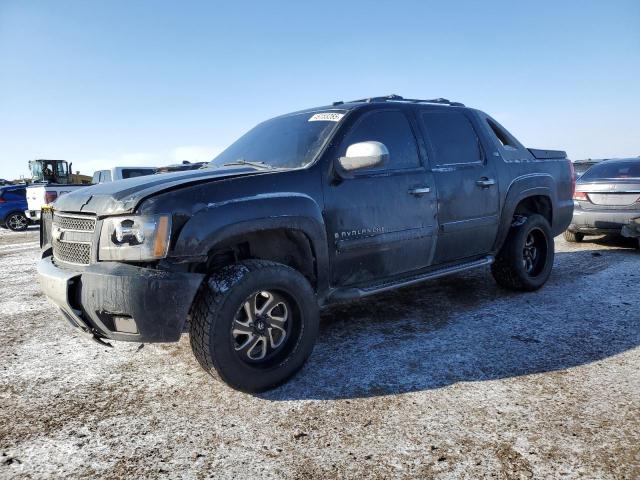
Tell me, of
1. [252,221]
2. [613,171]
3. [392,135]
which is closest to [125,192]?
[252,221]

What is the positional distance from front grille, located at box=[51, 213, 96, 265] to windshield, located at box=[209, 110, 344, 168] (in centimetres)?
123

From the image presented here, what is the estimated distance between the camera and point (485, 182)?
4254 mm

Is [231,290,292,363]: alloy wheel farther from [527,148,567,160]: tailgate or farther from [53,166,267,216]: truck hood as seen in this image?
[527,148,567,160]: tailgate

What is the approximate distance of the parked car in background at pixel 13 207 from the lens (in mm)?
14750

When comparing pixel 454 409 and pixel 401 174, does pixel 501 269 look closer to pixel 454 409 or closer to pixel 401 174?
pixel 401 174

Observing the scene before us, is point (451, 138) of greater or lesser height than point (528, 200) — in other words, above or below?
above

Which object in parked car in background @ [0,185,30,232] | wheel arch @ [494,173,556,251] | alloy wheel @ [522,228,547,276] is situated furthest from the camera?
parked car in background @ [0,185,30,232]

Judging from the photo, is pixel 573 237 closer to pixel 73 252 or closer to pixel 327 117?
pixel 327 117

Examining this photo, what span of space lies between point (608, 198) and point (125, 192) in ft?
24.1

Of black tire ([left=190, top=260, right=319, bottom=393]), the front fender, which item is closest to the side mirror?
the front fender

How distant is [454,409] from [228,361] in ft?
4.27

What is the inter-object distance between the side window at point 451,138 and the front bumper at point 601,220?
3747 mm

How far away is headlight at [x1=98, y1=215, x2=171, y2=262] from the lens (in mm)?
2477

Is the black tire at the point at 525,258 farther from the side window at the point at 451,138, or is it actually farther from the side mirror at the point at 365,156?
the side mirror at the point at 365,156
